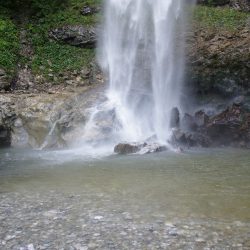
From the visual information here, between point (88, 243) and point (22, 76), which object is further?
point (22, 76)

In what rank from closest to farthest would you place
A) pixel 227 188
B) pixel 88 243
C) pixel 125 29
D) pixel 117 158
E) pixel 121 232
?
pixel 88 243 < pixel 121 232 < pixel 227 188 < pixel 117 158 < pixel 125 29

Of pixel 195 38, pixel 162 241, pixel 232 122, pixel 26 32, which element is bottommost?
pixel 162 241

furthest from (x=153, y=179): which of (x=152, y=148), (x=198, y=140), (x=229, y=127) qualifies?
(x=229, y=127)

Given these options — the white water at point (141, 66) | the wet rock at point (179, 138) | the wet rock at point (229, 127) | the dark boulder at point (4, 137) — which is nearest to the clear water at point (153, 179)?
the wet rock at point (179, 138)

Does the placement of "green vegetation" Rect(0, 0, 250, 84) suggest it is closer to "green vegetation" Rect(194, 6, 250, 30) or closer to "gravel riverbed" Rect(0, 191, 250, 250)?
"green vegetation" Rect(194, 6, 250, 30)

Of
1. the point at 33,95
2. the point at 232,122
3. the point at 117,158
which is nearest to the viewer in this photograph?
the point at 117,158

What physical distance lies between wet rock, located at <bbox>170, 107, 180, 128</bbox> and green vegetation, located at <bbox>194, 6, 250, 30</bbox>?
18.9 ft

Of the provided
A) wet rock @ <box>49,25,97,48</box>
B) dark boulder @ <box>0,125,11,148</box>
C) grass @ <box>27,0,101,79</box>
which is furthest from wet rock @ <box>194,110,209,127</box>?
dark boulder @ <box>0,125,11,148</box>

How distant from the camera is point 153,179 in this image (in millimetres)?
9719

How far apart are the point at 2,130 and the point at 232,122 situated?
33.4 ft

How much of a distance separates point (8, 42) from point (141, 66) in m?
7.71

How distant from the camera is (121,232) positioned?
608 cm

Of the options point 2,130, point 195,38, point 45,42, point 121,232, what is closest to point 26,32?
point 45,42

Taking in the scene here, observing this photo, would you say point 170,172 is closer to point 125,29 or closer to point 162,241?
point 162,241
